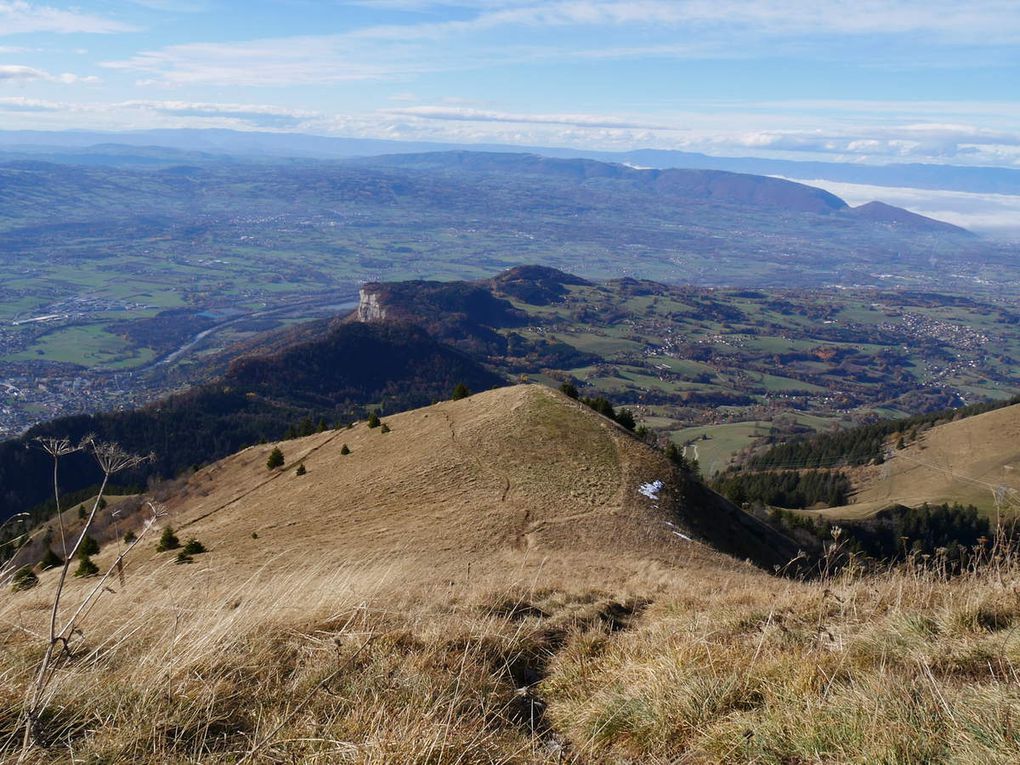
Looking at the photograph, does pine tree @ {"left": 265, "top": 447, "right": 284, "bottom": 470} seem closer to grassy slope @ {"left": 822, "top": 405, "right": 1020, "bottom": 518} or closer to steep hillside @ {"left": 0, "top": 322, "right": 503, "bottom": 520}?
steep hillside @ {"left": 0, "top": 322, "right": 503, "bottom": 520}

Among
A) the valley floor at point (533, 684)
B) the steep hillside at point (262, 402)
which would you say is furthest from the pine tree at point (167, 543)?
the steep hillside at point (262, 402)

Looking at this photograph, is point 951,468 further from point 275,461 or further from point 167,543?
point 167,543

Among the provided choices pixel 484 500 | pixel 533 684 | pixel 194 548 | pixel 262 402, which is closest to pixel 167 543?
pixel 194 548

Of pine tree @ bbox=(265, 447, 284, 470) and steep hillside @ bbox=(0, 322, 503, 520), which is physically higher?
pine tree @ bbox=(265, 447, 284, 470)

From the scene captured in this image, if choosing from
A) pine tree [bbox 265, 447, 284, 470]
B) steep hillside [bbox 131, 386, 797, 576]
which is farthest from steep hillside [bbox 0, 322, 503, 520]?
steep hillside [bbox 131, 386, 797, 576]

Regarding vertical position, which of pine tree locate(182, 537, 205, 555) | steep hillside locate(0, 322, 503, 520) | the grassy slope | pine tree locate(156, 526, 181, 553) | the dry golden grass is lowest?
steep hillside locate(0, 322, 503, 520)

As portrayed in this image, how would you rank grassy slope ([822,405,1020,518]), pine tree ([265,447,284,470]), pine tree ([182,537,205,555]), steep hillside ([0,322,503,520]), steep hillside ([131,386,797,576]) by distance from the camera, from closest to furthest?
steep hillside ([131,386,797,576]) → pine tree ([182,537,205,555]) → pine tree ([265,447,284,470]) → grassy slope ([822,405,1020,518]) → steep hillside ([0,322,503,520])

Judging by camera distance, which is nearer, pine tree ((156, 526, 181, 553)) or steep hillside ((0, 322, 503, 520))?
pine tree ((156, 526, 181, 553))

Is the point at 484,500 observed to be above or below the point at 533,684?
below

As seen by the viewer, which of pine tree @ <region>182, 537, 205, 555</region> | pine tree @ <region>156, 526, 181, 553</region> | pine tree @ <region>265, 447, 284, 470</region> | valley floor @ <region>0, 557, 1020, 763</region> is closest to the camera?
valley floor @ <region>0, 557, 1020, 763</region>

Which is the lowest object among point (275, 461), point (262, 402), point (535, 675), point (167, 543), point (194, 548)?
point (262, 402)
